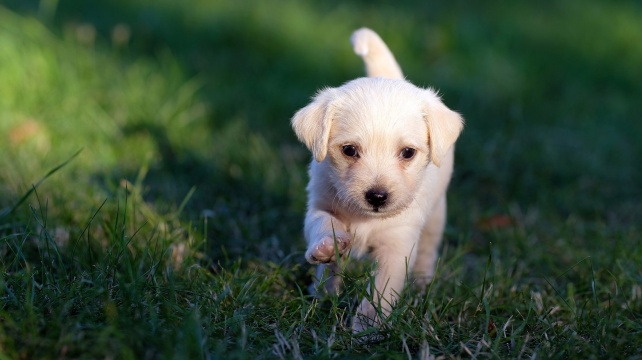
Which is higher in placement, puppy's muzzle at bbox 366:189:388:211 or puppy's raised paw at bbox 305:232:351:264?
puppy's muzzle at bbox 366:189:388:211

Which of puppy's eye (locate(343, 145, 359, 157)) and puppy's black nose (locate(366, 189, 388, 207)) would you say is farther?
puppy's eye (locate(343, 145, 359, 157))

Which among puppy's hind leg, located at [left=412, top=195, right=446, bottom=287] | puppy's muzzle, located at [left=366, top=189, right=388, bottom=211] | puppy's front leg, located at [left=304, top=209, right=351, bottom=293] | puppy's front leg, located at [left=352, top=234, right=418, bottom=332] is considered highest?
puppy's muzzle, located at [left=366, top=189, right=388, bottom=211]

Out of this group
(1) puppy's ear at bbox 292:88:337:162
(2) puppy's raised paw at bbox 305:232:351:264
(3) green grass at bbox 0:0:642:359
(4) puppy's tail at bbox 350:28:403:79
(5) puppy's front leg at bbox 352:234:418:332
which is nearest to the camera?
(3) green grass at bbox 0:0:642:359

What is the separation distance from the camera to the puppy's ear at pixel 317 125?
2.96 m

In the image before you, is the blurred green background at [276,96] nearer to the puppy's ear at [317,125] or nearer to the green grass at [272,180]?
the green grass at [272,180]

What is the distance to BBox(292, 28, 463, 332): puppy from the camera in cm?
284

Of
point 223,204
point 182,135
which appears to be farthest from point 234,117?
point 223,204

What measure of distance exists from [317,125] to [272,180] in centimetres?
153

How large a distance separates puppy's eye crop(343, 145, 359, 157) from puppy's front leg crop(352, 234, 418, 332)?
425 millimetres

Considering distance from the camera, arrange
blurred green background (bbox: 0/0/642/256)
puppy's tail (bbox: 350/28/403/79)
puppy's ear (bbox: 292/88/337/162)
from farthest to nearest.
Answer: blurred green background (bbox: 0/0/642/256) → puppy's tail (bbox: 350/28/403/79) → puppy's ear (bbox: 292/88/337/162)

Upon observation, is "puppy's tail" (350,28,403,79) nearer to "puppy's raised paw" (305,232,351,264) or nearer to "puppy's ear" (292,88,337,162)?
"puppy's ear" (292,88,337,162)

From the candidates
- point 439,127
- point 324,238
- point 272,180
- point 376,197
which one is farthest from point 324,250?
point 272,180

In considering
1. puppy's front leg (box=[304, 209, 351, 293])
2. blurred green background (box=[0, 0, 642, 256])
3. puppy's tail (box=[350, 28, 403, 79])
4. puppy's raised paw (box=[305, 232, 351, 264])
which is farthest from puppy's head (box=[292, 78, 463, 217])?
blurred green background (box=[0, 0, 642, 256])

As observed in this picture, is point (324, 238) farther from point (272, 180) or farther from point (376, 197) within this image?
point (272, 180)
